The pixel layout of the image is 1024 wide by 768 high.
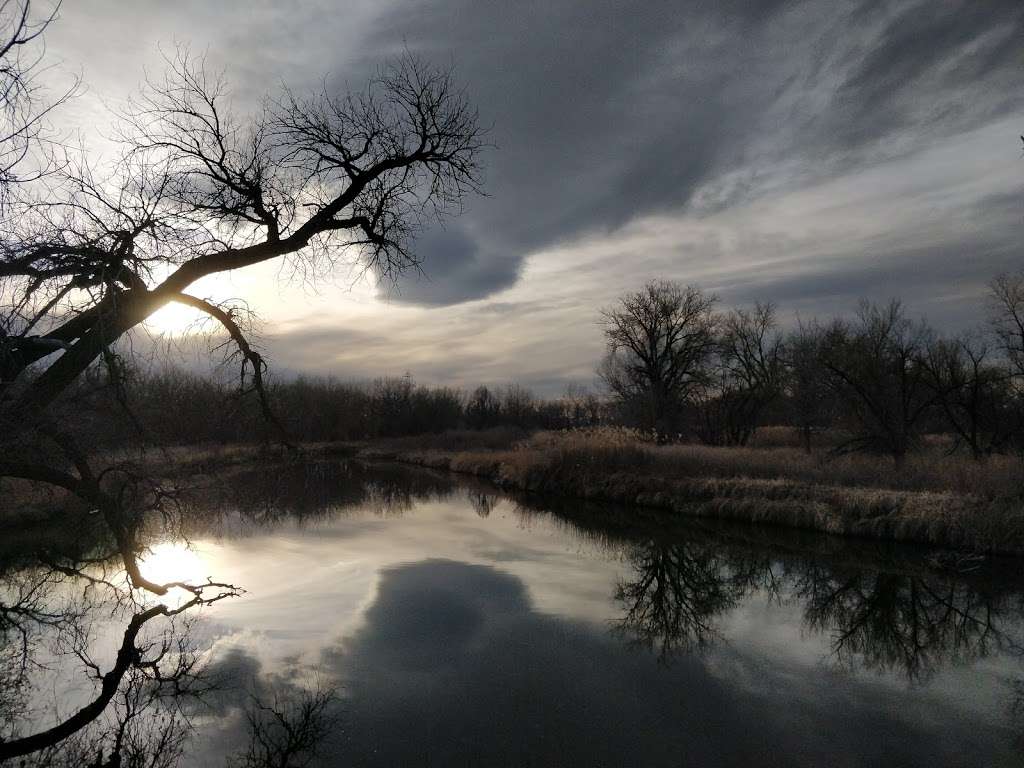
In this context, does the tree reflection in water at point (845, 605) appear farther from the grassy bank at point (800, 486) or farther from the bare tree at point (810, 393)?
the bare tree at point (810, 393)

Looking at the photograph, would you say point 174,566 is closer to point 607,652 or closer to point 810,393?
point 607,652

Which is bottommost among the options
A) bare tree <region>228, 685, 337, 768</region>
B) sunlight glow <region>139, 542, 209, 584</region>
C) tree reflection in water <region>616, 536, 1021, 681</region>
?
tree reflection in water <region>616, 536, 1021, 681</region>

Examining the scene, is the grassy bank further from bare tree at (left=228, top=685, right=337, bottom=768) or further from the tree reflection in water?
bare tree at (left=228, top=685, right=337, bottom=768)

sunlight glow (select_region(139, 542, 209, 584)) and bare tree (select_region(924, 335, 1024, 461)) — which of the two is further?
bare tree (select_region(924, 335, 1024, 461))

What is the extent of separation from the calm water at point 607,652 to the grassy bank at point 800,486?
1.02 metres

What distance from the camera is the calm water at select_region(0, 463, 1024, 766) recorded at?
5488 millimetres

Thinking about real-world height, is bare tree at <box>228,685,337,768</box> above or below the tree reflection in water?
above

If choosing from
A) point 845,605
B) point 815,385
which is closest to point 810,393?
point 815,385

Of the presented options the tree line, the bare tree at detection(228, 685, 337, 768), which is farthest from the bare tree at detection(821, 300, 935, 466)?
the bare tree at detection(228, 685, 337, 768)

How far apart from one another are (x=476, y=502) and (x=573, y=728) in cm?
1721

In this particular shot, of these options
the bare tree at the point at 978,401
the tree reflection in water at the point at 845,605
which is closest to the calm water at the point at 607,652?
the tree reflection in water at the point at 845,605

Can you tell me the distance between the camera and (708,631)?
868cm

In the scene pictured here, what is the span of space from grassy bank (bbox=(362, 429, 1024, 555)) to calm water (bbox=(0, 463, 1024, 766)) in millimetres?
1019

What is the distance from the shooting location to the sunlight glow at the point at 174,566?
11836mm
